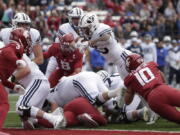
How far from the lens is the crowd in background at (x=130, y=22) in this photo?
17.5 meters

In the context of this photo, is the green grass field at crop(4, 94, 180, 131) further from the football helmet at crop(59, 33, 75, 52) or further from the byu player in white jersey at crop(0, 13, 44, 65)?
the football helmet at crop(59, 33, 75, 52)

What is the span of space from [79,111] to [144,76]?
1.01 m

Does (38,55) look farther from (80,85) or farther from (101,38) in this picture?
(80,85)

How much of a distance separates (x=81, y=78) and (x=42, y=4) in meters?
11.1

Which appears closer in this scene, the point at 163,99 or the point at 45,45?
the point at 163,99

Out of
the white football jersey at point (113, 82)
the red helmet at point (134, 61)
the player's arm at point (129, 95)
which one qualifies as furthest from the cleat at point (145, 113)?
the white football jersey at point (113, 82)

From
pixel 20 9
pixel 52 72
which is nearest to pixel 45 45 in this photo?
pixel 20 9

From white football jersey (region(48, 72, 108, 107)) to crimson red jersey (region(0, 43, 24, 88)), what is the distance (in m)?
1.15

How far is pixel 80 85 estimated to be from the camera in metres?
8.65

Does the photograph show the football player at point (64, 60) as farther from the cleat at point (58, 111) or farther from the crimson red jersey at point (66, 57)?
the cleat at point (58, 111)

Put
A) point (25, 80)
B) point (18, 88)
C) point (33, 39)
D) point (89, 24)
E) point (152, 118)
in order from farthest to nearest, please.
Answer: point (33, 39) < point (89, 24) < point (152, 118) < point (25, 80) < point (18, 88)

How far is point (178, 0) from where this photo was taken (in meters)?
22.0

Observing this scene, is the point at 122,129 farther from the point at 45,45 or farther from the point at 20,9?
the point at 20,9

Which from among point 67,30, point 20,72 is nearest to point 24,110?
point 20,72
